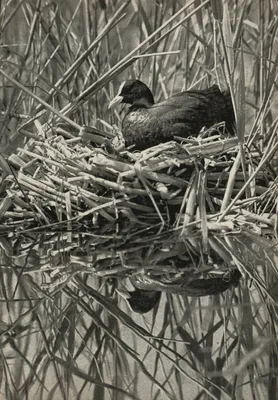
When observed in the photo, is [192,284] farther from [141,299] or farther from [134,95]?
[134,95]

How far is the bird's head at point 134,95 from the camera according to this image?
2852mm

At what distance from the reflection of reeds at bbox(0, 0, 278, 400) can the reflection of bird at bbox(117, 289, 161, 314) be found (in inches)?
0.9

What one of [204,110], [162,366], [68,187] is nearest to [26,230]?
[68,187]

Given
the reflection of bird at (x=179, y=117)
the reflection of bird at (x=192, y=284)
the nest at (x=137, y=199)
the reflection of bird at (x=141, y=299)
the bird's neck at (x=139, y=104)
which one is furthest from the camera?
the bird's neck at (x=139, y=104)

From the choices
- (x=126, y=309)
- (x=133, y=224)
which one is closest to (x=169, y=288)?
(x=126, y=309)

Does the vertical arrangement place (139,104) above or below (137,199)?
above

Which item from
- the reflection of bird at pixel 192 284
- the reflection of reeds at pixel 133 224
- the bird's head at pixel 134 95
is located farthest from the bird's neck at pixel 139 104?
the reflection of bird at pixel 192 284

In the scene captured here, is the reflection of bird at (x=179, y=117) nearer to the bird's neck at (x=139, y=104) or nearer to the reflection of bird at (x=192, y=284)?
the bird's neck at (x=139, y=104)

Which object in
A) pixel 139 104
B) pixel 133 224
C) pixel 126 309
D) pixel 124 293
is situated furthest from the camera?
pixel 139 104

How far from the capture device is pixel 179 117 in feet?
8.87

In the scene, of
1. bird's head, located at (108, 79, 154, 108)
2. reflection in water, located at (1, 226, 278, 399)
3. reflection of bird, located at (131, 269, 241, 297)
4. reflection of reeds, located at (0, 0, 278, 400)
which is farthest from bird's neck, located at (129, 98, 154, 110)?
reflection of bird, located at (131, 269, 241, 297)

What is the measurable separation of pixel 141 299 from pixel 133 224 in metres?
0.82

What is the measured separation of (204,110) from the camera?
2719 mm

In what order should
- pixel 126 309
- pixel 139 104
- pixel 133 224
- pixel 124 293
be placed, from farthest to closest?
1. pixel 139 104
2. pixel 133 224
3. pixel 124 293
4. pixel 126 309
